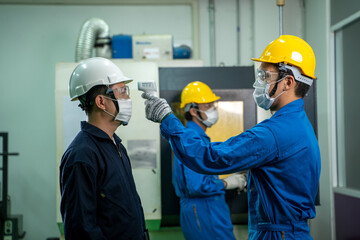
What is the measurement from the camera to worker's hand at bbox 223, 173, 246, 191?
2.66 m

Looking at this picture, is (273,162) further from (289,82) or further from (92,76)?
(92,76)

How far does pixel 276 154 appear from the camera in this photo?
4.55 feet

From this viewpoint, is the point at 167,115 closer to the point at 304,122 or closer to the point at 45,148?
the point at 304,122

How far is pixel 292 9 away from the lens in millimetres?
4168

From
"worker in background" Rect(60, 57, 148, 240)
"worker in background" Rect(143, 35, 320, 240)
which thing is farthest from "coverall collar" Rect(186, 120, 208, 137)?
"worker in background" Rect(143, 35, 320, 240)

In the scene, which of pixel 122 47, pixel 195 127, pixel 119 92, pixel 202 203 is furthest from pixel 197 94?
pixel 119 92

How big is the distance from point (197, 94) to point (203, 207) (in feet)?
2.68

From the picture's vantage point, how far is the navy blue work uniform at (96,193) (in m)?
1.30

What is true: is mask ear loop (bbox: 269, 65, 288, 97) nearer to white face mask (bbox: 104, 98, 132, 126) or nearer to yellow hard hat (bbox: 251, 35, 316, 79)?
yellow hard hat (bbox: 251, 35, 316, 79)

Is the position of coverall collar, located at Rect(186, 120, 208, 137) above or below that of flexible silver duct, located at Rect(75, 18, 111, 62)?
below

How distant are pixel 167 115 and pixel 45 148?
297 centimetres

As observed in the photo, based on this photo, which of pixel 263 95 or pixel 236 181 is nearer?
pixel 263 95

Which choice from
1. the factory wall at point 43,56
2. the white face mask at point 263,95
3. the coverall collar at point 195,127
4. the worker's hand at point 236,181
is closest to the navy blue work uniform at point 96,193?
the white face mask at point 263,95

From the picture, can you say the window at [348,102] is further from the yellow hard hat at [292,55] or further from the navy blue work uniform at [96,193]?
the navy blue work uniform at [96,193]
